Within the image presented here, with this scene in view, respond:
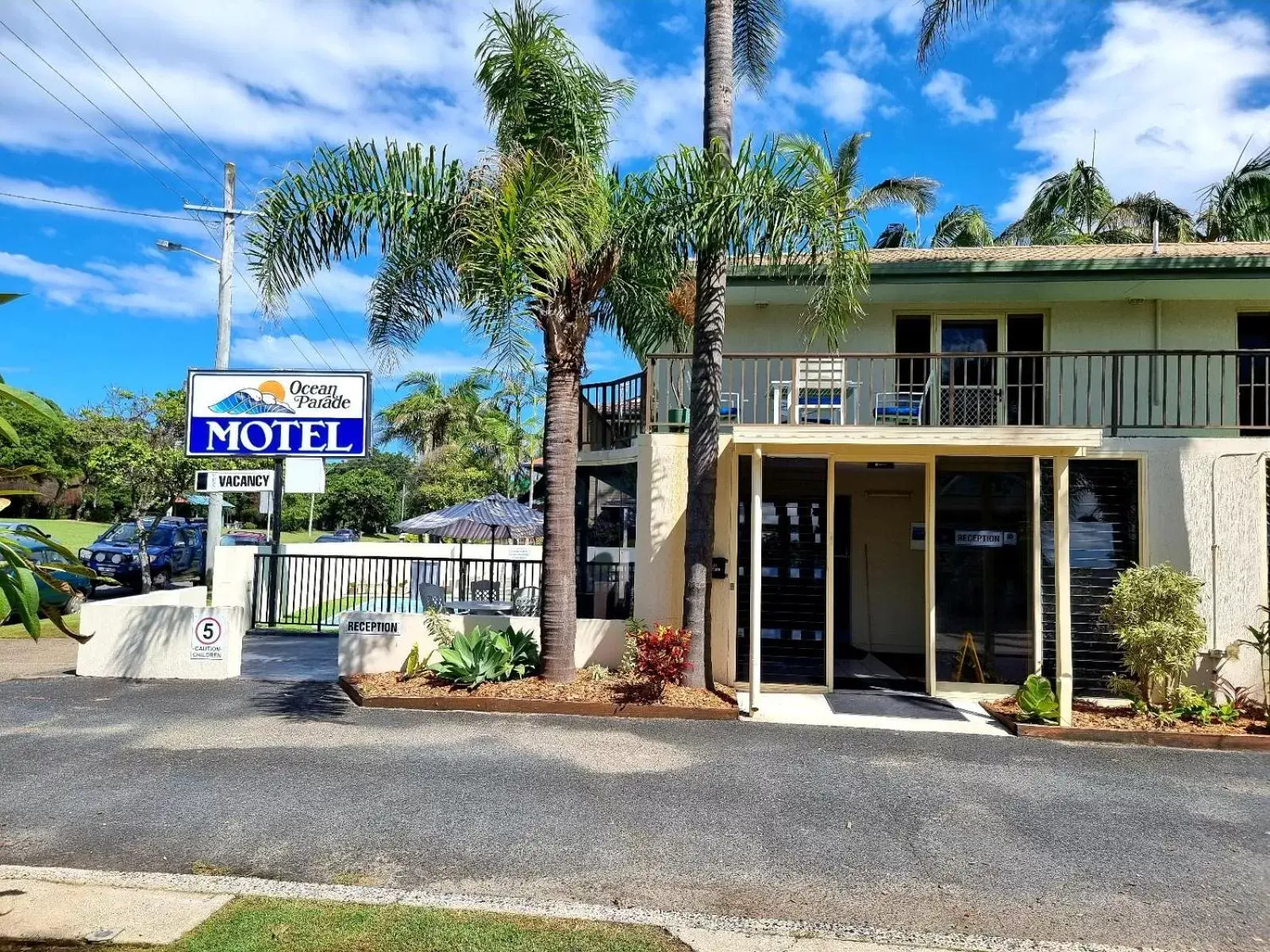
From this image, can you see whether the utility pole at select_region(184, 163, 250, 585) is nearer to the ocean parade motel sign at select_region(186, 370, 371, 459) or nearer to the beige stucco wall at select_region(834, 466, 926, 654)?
the ocean parade motel sign at select_region(186, 370, 371, 459)

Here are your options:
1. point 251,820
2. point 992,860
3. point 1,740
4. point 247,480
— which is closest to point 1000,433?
point 992,860

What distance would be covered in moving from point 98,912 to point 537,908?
7.00ft

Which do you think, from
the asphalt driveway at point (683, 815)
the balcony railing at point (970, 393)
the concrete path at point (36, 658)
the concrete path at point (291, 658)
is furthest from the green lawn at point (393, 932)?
the concrete path at point (36, 658)

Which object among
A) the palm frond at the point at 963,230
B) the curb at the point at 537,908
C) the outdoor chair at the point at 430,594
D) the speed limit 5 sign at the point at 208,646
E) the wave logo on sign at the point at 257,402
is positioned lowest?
the curb at the point at 537,908

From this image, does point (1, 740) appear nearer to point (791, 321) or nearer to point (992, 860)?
point (992, 860)

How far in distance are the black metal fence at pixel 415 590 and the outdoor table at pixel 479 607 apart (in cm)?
1

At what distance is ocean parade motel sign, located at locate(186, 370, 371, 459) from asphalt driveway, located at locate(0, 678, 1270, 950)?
716 cm

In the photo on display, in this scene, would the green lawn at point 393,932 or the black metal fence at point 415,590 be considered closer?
the green lawn at point 393,932

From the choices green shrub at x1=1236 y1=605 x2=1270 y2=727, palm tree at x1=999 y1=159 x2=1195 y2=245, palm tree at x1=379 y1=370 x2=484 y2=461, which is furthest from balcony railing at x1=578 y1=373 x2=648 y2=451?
palm tree at x1=379 y1=370 x2=484 y2=461

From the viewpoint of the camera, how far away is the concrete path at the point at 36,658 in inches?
398

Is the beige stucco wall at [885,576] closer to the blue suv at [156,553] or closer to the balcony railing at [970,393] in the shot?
the balcony railing at [970,393]

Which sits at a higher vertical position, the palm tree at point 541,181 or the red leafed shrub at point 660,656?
the palm tree at point 541,181

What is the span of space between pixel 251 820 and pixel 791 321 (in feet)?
32.0

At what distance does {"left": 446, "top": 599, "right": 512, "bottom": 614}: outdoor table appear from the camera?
12359 millimetres
